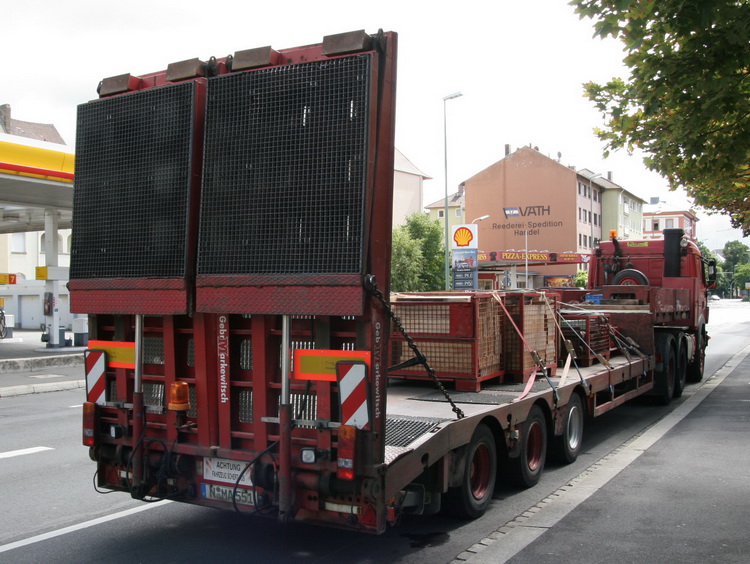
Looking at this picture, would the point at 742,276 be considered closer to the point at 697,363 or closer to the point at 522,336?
the point at 697,363

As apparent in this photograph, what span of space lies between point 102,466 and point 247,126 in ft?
9.09

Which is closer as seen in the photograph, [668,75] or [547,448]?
[668,75]

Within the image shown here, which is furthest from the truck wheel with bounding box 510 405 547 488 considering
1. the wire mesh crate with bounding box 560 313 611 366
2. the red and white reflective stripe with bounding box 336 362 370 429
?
the red and white reflective stripe with bounding box 336 362 370 429

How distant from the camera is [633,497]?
22.0 feet

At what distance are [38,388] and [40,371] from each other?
127 inches

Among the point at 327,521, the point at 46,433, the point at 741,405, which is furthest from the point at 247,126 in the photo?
the point at 741,405

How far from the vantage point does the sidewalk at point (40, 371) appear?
15738 mm

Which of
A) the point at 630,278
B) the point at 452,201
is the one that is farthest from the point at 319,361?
the point at 452,201

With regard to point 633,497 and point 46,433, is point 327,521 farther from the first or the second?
point 46,433

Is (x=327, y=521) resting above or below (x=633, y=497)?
above

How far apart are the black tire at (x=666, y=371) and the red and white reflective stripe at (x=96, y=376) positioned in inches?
378

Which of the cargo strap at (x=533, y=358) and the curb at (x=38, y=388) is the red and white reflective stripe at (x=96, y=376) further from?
the curb at (x=38, y=388)

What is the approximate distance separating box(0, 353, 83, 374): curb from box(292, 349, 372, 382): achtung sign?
1619 cm

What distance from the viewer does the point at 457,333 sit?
7051mm
